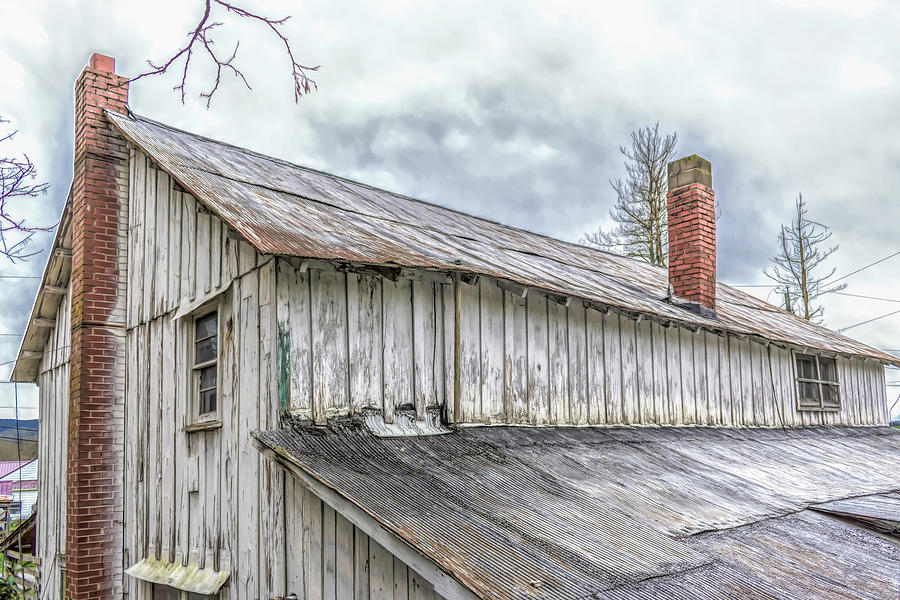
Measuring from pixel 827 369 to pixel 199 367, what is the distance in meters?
12.5

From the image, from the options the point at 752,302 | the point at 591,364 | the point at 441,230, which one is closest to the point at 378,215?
the point at 441,230

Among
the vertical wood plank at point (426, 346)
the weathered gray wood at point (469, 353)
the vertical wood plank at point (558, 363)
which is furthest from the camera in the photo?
the vertical wood plank at point (558, 363)

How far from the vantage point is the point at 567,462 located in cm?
753

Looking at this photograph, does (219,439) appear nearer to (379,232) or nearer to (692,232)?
(379,232)

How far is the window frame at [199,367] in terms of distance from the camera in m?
7.65

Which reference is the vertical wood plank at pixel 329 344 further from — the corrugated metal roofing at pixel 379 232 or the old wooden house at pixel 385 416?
the corrugated metal roofing at pixel 379 232

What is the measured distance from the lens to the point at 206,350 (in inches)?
326

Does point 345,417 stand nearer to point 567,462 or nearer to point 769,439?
point 567,462

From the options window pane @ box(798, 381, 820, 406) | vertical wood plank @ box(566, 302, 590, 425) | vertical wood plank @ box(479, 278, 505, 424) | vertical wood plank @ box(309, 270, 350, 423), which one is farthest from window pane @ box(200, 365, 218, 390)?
window pane @ box(798, 381, 820, 406)

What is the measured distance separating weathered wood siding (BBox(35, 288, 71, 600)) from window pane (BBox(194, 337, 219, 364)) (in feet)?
15.0

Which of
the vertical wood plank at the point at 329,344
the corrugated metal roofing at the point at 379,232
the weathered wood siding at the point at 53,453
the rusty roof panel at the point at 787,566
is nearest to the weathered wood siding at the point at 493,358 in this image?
the vertical wood plank at the point at 329,344

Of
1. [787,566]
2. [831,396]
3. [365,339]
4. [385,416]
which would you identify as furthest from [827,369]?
[365,339]

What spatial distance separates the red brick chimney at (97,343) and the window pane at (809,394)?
38.0 feet

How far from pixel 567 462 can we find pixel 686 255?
7.10 meters
